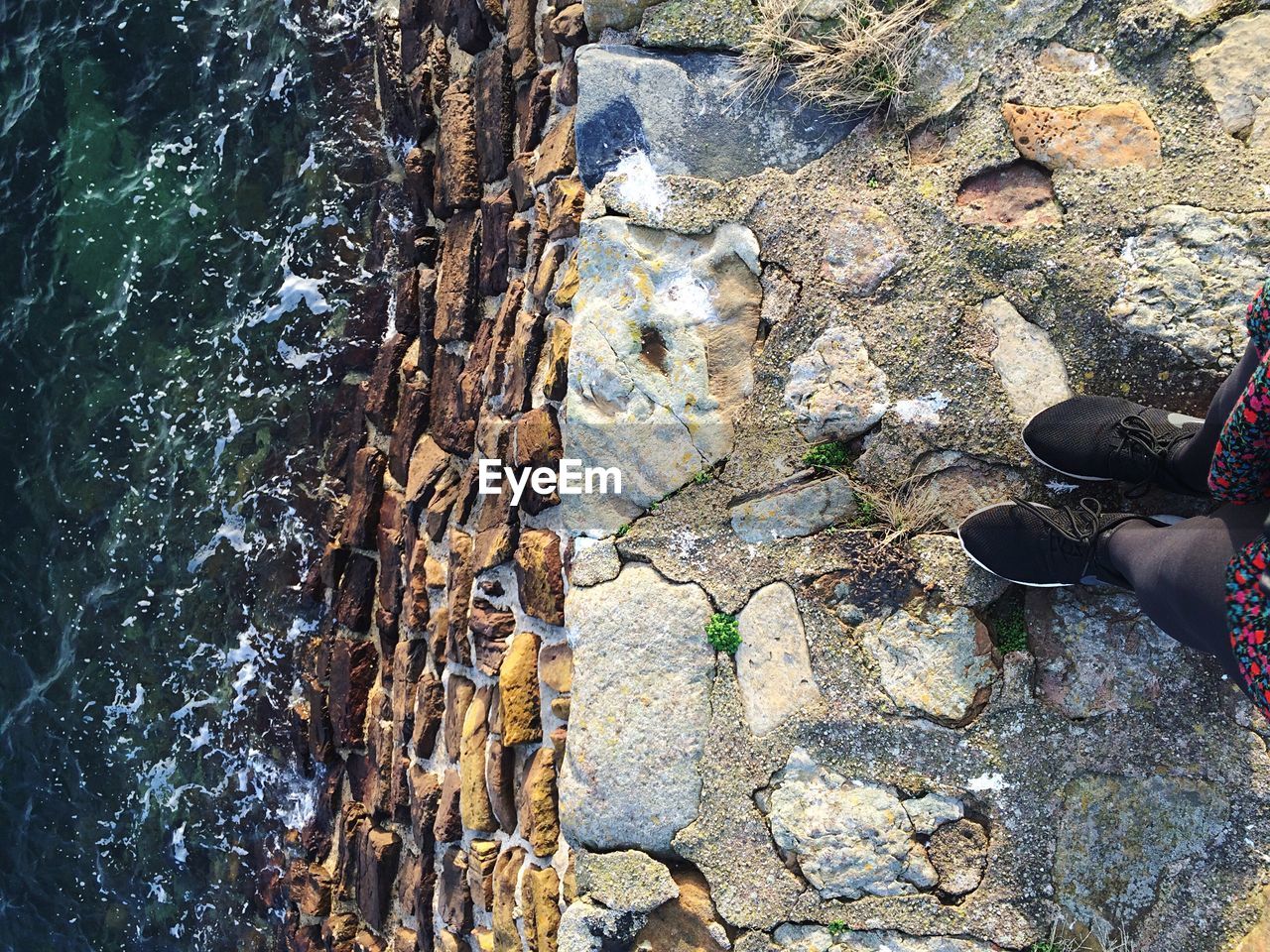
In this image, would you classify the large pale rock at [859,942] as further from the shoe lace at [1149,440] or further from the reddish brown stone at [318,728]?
the reddish brown stone at [318,728]

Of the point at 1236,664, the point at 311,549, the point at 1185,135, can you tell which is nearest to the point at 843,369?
the point at 1185,135

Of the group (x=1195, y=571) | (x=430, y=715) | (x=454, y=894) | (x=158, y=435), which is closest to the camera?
(x=1195, y=571)

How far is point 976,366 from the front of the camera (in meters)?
2.37

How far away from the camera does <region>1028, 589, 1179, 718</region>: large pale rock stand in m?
2.19

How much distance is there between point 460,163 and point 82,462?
2.40 meters

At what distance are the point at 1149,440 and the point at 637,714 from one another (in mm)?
1395

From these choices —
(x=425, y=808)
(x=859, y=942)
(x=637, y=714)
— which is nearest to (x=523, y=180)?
(x=637, y=714)

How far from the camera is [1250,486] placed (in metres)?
1.76

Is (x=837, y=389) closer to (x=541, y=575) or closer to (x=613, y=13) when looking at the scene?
(x=541, y=575)

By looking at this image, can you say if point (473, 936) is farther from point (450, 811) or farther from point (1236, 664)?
point (1236, 664)

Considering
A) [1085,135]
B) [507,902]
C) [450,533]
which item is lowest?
[507,902]

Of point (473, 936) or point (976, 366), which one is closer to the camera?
point (976, 366)

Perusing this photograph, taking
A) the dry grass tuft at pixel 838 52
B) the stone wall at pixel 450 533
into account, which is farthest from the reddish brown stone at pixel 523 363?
the dry grass tuft at pixel 838 52

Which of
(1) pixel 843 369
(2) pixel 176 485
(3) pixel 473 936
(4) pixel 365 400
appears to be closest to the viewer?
(1) pixel 843 369
